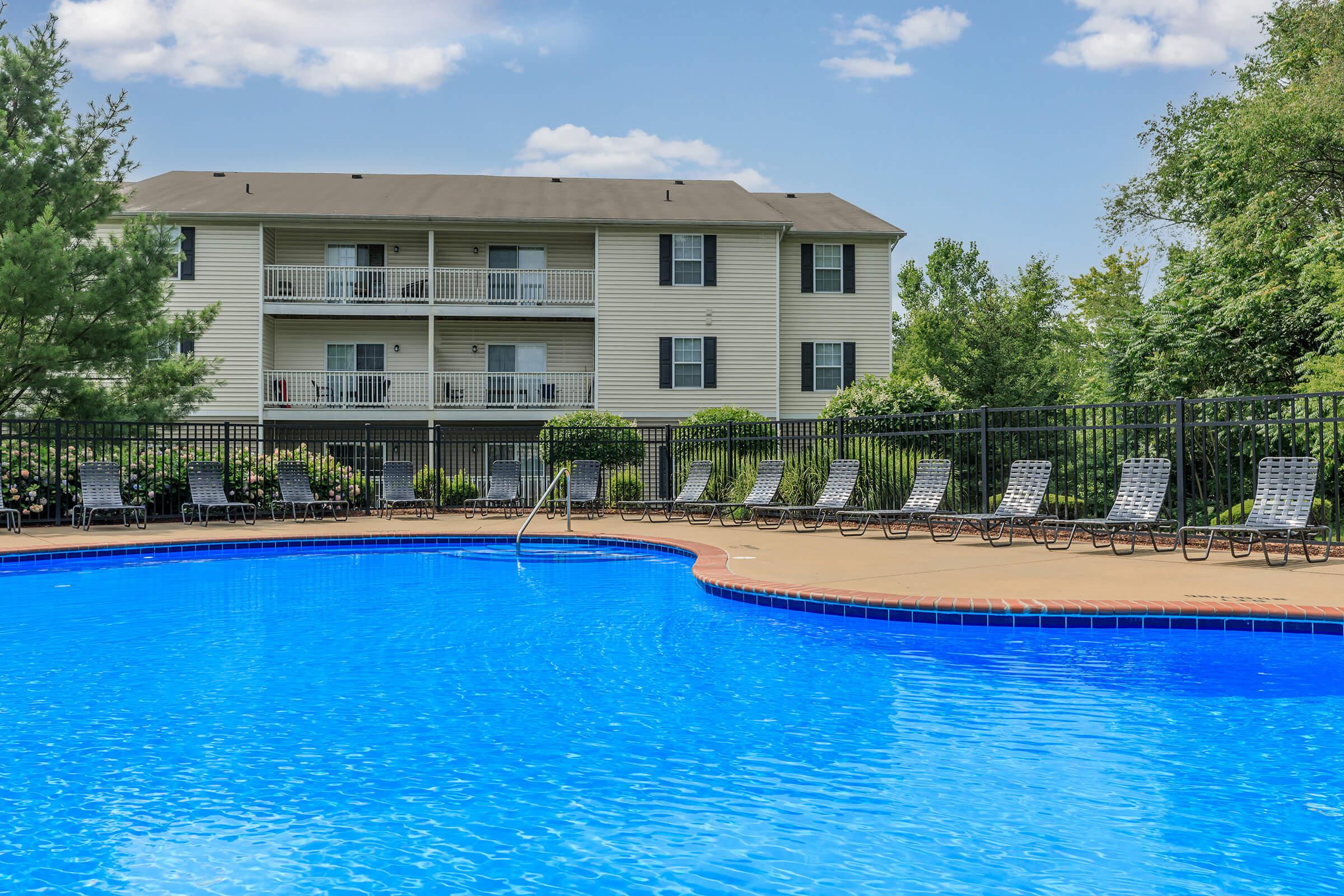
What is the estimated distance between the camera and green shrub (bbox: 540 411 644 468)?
69.9ft

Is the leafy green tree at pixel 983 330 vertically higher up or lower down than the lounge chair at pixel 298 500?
higher up

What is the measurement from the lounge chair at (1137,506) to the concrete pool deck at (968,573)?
0.31m

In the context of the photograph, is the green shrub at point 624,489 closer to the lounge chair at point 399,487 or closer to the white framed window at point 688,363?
the lounge chair at point 399,487

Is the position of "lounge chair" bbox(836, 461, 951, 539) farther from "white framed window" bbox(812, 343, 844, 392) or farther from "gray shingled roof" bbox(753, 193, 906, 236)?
"gray shingled roof" bbox(753, 193, 906, 236)

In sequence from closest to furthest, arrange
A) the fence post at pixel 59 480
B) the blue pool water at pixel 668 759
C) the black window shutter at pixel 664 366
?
the blue pool water at pixel 668 759 < the fence post at pixel 59 480 < the black window shutter at pixel 664 366

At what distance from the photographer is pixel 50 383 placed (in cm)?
1795

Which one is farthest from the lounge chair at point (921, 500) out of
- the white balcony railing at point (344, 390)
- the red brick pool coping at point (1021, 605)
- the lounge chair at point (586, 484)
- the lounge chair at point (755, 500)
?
the white balcony railing at point (344, 390)

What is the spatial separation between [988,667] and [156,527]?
15141mm

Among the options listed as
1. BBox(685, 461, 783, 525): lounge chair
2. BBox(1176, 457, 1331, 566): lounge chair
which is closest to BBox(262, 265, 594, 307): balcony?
BBox(685, 461, 783, 525): lounge chair

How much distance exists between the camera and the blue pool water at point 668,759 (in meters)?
3.45

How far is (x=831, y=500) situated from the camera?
15195 mm

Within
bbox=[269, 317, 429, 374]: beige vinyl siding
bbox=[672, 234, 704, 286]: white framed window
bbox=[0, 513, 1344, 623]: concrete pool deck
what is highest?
bbox=[672, 234, 704, 286]: white framed window

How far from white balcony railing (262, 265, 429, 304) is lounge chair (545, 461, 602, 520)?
9.50 meters

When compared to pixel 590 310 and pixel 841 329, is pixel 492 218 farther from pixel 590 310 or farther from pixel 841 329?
pixel 841 329
